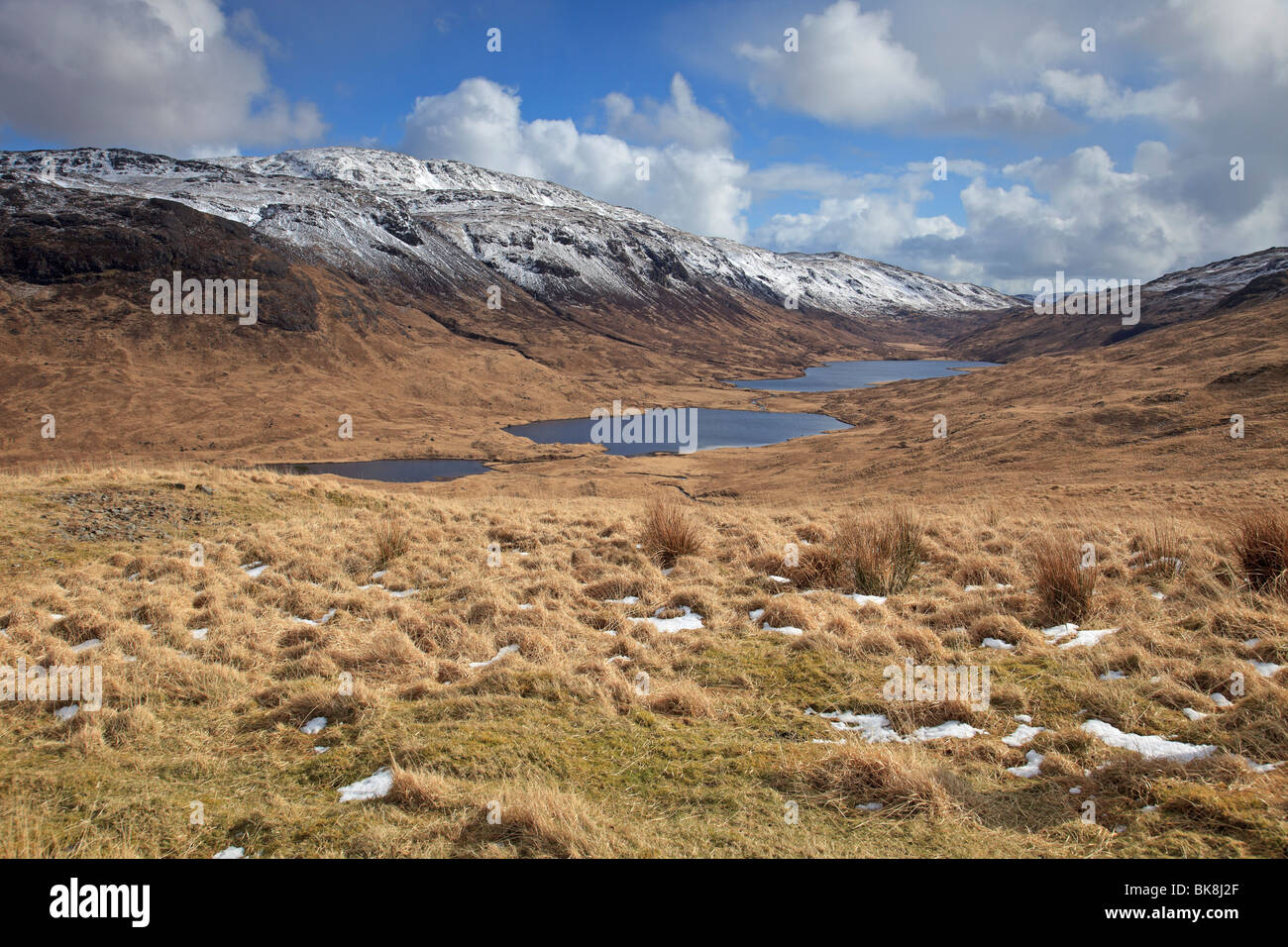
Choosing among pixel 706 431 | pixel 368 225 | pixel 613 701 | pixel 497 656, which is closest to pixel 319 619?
pixel 497 656

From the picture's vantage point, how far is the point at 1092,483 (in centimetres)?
2639

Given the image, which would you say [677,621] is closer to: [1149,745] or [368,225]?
[1149,745]

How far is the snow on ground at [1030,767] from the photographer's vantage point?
168 inches

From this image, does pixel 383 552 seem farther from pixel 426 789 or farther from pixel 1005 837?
pixel 1005 837

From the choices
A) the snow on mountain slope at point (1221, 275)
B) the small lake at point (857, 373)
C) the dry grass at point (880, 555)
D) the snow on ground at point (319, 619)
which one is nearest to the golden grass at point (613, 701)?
the dry grass at point (880, 555)

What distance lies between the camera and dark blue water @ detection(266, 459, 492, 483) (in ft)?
176

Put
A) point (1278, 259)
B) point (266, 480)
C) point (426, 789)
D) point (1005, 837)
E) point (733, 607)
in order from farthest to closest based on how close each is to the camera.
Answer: point (1278, 259) → point (266, 480) → point (733, 607) → point (426, 789) → point (1005, 837)

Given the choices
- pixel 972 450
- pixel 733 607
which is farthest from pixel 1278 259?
pixel 733 607
